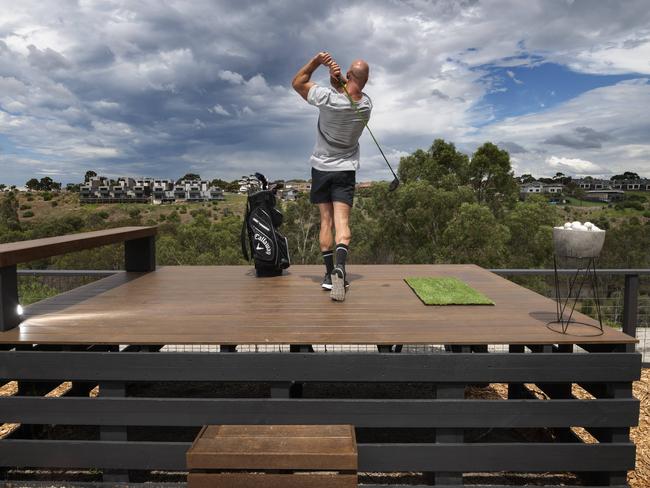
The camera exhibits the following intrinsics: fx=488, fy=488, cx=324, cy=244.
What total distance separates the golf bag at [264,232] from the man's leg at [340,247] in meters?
0.80

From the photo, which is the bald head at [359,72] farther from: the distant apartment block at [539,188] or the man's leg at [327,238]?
the distant apartment block at [539,188]

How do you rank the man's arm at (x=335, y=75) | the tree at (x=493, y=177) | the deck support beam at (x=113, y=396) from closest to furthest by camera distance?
the deck support beam at (x=113, y=396) → the man's arm at (x=335, y=75) → the tree at (x=493, y=177)

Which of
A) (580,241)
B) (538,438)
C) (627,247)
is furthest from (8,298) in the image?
(627,247)

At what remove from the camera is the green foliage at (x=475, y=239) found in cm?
1691

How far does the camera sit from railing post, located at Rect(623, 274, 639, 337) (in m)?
4.55

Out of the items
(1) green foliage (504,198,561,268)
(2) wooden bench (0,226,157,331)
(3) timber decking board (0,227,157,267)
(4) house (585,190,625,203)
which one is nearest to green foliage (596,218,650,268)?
(1) green foliage (504,198,561,268)

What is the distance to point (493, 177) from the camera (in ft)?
76.1

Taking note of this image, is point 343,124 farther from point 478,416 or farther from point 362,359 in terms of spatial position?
point 478,416

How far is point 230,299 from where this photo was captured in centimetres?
361

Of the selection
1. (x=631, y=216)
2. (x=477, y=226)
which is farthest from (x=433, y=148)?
(x=631, y=216)

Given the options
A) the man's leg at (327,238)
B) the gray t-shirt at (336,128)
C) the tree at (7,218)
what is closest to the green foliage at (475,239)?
the man's leg at (327,238)

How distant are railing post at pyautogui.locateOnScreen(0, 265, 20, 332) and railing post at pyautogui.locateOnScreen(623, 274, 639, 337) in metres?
4.94

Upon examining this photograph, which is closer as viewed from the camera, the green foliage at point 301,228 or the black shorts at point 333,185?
the black shorts at point 333,185

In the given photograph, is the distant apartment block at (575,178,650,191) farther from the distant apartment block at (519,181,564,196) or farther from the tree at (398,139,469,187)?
the tree at (398,139,469,187)
